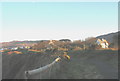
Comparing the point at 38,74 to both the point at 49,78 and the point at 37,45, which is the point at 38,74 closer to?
the point at 49,78

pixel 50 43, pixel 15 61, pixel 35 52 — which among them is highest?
pixel 50 43

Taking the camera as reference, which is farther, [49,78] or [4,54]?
[4,54]

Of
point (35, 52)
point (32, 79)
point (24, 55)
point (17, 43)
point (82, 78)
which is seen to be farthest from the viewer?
point (17, 43)

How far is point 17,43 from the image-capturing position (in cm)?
3206

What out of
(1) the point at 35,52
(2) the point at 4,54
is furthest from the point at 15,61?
(2) the point at 4,54

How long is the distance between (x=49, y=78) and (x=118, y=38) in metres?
12.7

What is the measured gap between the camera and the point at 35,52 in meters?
21.5

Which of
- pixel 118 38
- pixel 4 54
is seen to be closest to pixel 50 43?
pixel 4 54

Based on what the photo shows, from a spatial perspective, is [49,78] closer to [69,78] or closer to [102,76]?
[69,78]

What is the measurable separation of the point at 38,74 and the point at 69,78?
2263 millimetres

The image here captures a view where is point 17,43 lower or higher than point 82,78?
higher

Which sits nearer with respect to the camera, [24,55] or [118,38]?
[118,38]

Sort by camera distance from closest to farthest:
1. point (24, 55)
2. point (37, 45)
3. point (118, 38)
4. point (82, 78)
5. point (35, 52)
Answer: point (82, 78) → point (118, 38) → point (35, 52) → point (24, 55) → point (37, 45)

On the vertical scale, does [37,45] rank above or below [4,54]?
above
